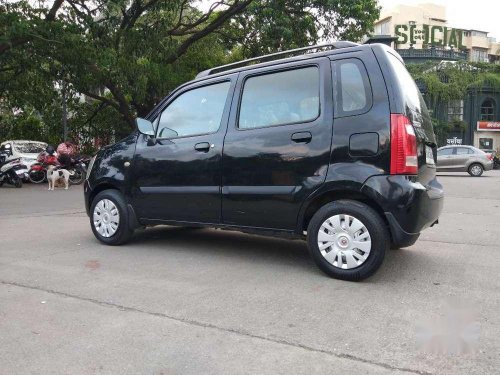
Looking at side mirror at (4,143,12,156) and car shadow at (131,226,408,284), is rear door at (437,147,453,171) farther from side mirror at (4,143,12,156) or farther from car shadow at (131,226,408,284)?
car shadow at (131,226,408,284)

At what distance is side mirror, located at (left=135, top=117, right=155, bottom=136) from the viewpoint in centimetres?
574

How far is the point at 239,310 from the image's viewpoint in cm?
386

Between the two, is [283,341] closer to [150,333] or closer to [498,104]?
[150,333]

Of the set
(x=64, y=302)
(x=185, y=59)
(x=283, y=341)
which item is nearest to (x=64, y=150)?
(x=185, y=59)

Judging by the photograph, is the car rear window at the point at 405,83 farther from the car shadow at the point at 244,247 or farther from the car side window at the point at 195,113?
the car side window at the point at 195,113

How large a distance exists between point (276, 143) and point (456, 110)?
44484 mm

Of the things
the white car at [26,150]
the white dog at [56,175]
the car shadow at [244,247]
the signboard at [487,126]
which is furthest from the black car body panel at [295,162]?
the signboard at [487,126]

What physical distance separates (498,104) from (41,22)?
4254 centimetres

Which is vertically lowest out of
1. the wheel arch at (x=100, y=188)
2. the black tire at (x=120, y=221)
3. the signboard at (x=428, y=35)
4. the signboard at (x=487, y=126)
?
the black tire at (x=120, y=221)

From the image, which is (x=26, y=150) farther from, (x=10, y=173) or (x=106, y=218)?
(x=106, y=218)

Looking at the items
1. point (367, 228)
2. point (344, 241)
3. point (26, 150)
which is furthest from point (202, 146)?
point (26, 150)

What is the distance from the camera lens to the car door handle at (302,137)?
466cm

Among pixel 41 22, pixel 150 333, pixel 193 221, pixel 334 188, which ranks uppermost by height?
pixel 41 22

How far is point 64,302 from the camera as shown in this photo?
408 centimetres
